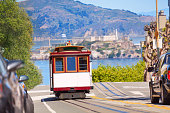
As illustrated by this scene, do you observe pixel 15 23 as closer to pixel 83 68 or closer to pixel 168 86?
pixel 83 68

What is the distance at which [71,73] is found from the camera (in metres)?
24.1

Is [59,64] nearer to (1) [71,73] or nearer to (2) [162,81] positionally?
(1) [71,73]

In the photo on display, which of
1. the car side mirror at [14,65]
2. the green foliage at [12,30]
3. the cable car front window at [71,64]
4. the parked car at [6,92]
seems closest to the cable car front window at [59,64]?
the cable car front window at [71,64]

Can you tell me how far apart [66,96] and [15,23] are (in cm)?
2446

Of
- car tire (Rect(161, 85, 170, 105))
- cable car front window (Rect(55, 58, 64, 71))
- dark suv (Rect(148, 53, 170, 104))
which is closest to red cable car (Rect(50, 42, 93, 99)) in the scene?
cable car front window (Rect(55, 58, 64, 71))

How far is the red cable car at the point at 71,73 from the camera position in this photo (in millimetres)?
23828

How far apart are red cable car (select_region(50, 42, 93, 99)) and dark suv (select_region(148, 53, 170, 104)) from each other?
8124 mm

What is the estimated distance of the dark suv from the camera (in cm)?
1364

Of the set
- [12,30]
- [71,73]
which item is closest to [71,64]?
[71,73]

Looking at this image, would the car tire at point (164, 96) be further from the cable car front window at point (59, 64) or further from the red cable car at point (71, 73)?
the cable car front window at point (59, 64)

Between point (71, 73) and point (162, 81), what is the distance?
10.5m

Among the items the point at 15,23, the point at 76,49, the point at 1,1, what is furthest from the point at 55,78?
the point at 1,1

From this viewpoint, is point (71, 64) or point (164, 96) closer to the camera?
point (164, 96)

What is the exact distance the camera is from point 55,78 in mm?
23938
